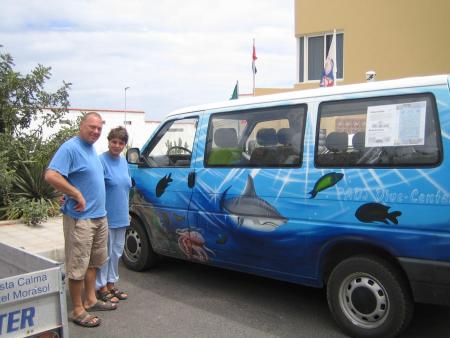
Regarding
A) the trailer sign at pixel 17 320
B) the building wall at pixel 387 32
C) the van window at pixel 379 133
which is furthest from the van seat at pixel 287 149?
the building wall at pixel 387 32

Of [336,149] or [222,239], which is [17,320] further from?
[336,149]

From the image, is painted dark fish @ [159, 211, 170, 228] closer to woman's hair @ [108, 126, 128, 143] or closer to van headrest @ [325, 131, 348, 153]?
woman's hair @ [108, 126, 128, 143]

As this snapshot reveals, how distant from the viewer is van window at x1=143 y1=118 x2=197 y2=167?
524cm

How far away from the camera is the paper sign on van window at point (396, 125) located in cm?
350

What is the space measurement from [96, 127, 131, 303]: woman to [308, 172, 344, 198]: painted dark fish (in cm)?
196

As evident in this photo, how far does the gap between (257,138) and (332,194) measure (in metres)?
1.00

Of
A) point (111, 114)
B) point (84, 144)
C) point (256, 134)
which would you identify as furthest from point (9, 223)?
point (111, 114)

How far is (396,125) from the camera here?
3.60 m

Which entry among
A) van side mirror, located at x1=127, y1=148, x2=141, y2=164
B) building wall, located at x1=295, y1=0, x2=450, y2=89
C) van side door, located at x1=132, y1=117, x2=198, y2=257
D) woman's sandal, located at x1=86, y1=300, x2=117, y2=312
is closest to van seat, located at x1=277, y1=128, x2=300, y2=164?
van side door, located at x1=132, y1=117, x2=198, y2=257

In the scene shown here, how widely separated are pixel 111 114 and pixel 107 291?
3564 cm

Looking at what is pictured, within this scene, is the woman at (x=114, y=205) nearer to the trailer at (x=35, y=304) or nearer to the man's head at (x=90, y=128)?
the man's head at (x=90, y=128)

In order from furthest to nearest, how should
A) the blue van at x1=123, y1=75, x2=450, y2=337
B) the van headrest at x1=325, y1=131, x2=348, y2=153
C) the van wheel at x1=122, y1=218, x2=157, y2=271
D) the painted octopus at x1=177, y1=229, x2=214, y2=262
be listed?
the van wheel at x1=122, y1=218, x2=157, y2=271 → the painted octopus at x1=177, y1=229, x2=214, y2=262 → the van headrest at x1=325, y1=131, x2=348, y2=153 → the blue van at x1=123, y1=75, x2=450, y2=337

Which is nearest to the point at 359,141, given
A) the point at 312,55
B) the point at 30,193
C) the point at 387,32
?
the point at 30,193

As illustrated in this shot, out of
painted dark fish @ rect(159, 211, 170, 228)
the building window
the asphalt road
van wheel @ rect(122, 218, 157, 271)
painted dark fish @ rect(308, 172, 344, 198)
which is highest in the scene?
the building window
